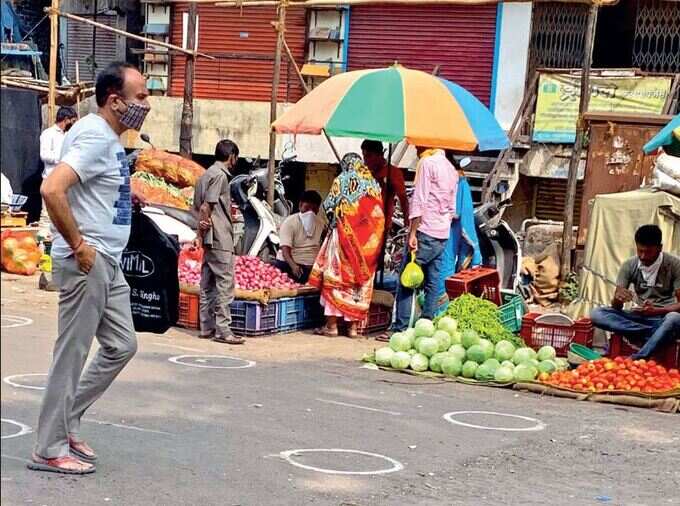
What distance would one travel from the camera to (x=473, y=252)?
11000 mm

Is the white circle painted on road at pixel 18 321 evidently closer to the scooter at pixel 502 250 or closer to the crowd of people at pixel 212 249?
the crowd of people at pixel 212 249

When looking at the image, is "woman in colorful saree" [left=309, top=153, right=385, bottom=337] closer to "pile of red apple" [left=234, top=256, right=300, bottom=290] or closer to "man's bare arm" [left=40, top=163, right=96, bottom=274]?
"pile of red apple" [left=234, top=256, right=300, bottom=290]

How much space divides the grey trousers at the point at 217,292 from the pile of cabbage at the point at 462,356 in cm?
154

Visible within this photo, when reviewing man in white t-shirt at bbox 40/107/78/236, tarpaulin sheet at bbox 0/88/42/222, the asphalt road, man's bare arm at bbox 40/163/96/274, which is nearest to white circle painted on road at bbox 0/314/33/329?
the asphalt road

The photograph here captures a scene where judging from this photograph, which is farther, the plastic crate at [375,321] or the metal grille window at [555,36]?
the metal grille window at [555,36]

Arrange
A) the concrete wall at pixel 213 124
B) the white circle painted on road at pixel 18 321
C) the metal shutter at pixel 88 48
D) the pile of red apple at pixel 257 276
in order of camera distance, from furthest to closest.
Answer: the metal shutter at pixel 88 48 → the concrete wall at pixel 213 124 → the pile of red apple at pixel 257 276 → the white circle painted on road at pixel 18 321

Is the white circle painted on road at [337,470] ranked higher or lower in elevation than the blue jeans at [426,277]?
lower

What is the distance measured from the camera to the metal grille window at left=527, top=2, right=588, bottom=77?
1745 cm

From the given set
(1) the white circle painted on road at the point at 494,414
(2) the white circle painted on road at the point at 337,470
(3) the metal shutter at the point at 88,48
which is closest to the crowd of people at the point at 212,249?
(2) the white circle painted on road at the point at 337,470

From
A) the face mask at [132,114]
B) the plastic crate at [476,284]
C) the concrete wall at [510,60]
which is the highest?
the concrete wall at [510,60]

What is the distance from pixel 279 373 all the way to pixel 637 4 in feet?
37.0

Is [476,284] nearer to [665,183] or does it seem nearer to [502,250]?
[665,183]

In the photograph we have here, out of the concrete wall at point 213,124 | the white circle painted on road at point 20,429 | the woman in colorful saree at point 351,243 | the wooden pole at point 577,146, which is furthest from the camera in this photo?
the concrete wall at point 213,124

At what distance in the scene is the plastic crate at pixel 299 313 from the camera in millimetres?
10555
